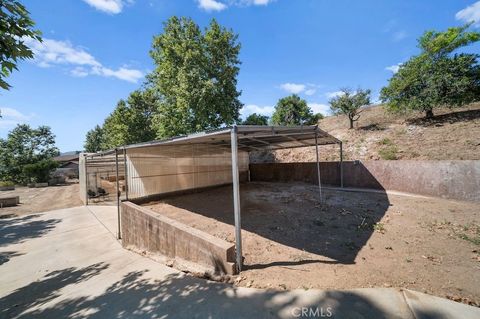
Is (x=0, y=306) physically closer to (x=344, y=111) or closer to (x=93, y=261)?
(x=93, y=261)

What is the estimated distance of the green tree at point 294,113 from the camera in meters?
25.9

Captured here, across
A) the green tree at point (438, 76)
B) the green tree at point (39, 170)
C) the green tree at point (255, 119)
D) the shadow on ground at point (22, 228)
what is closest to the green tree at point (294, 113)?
the green tree at point (255, 119)

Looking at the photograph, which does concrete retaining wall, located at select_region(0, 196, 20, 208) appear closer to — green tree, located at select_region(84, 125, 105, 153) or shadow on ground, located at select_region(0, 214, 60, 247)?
shadow on ground, located at select_region(0, 214, 60, 247)

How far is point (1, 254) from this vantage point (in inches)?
295

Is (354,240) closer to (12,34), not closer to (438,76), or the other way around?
(12,34)

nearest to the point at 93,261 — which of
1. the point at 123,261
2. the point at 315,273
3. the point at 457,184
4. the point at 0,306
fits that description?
the point at 123,261

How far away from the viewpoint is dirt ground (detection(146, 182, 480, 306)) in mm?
3477

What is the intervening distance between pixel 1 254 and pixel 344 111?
1937 cm

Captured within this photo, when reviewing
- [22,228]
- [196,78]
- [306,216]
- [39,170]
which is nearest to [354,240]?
[306,216]

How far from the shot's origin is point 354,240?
16.5ft

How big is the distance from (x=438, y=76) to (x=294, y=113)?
48.3 feet

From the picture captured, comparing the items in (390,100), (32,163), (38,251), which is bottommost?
(38,251)

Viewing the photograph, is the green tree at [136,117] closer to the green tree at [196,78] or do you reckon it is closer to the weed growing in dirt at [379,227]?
the green tree at [196,78]

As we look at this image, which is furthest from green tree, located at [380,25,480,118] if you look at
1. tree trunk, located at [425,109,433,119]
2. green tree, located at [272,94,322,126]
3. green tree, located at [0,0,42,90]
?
green tree, located at [0,0,42,90]
